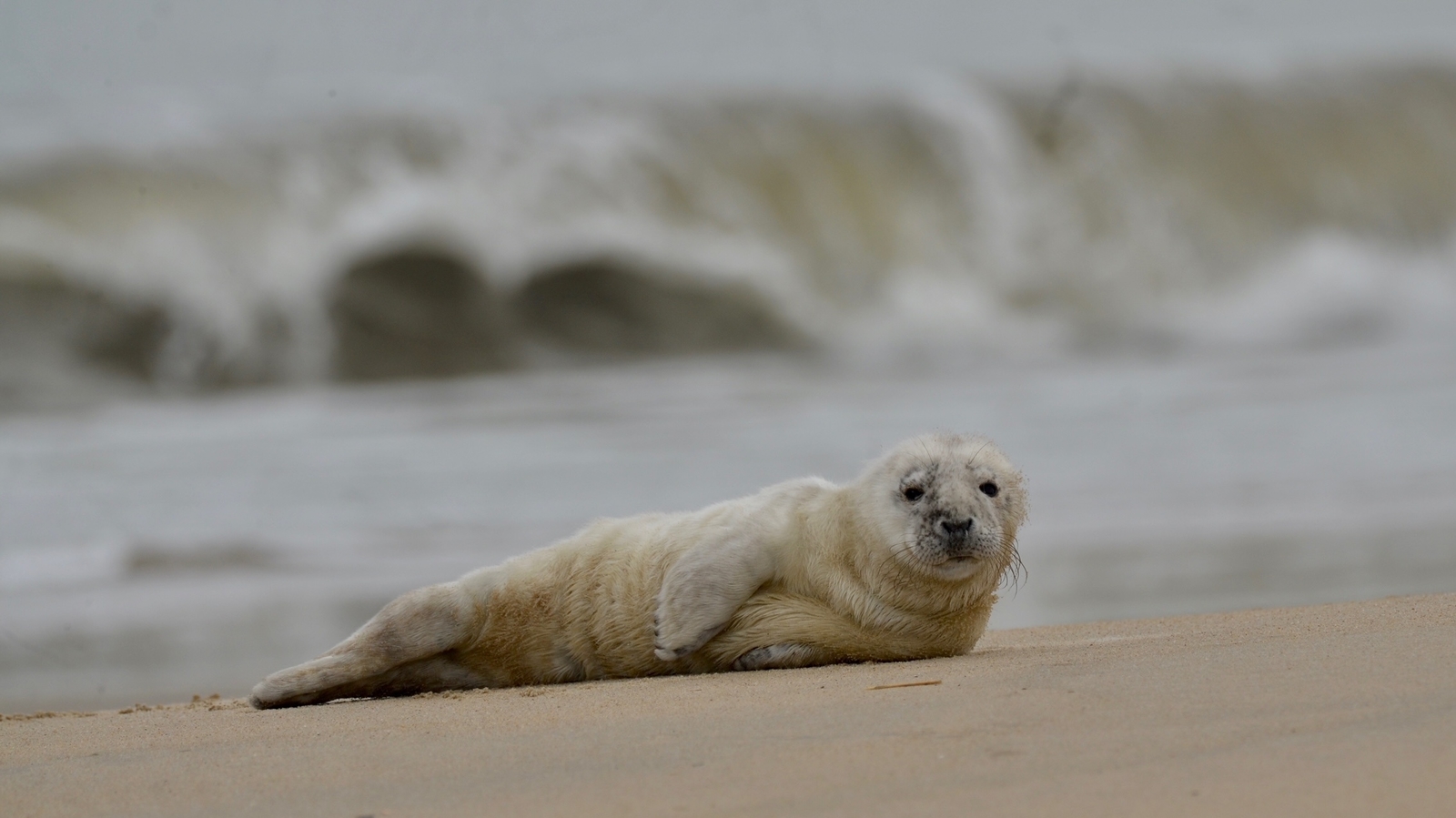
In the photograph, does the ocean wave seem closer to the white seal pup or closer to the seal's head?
the white seal pup

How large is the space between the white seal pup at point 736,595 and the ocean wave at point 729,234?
1253cm

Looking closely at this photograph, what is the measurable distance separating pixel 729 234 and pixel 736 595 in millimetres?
15146

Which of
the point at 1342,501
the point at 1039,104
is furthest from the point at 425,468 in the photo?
the point at 1039,104

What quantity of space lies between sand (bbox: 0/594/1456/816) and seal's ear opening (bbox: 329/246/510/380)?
43.2ft

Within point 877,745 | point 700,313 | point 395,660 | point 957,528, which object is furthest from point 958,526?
point 700,313

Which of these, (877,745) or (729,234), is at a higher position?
(729,234)

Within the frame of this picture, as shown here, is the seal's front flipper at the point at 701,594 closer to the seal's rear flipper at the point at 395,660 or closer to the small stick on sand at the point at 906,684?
the seal's rear flipper at the point at 395,660

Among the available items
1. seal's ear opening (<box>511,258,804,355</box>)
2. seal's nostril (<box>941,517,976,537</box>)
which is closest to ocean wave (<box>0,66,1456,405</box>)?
seal's ear opening (<box>511,258,804,355</box>)

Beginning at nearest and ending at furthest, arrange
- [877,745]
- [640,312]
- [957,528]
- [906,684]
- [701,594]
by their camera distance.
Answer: [877,745] < [906,684] < [957,528] < [701,594] < [640,312]

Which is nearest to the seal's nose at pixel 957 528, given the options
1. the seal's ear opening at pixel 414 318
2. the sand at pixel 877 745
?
the sand at pixel 877 745

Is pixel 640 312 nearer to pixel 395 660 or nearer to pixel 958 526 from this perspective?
pixel 395 660

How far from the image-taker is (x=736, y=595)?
4.70 m

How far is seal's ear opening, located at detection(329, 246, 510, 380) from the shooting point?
17.6m

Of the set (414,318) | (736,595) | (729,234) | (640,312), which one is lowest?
(736,595)
